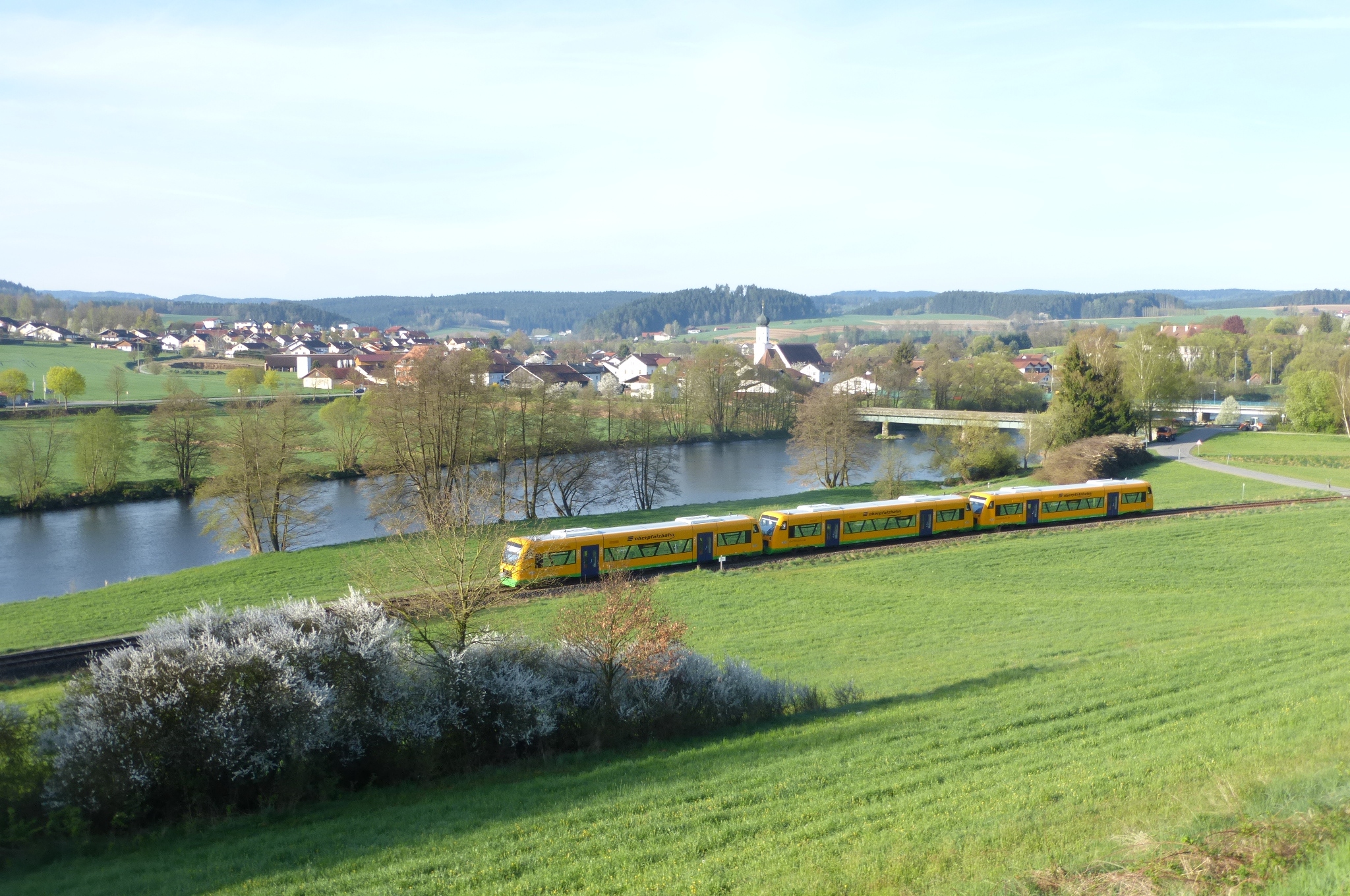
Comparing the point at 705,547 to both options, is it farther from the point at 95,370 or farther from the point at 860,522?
the point at 95,370

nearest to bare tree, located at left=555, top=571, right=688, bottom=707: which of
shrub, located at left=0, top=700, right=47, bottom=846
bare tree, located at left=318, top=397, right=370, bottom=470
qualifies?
shrub, located at left=0, top=700, right=47, bottom=846

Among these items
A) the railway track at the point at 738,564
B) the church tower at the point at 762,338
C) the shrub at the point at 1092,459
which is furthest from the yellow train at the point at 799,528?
the church tower at the point at 762,338

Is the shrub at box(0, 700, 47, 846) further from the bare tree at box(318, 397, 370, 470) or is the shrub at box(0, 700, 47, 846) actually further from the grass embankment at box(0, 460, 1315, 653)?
the bare tree at box(318, 397, 370, 470)

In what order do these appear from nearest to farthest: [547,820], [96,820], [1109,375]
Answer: [547,820] < [96,820] < [1109,375]

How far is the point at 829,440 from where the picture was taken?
55875mm

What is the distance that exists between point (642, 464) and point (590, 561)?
2423 cm

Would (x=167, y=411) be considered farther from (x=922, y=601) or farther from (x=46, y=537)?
(x=922, y=601)

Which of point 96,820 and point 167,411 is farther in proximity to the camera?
point 167,411

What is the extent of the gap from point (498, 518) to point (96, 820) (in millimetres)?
26748

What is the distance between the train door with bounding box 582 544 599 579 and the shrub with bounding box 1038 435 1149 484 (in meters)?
31.9

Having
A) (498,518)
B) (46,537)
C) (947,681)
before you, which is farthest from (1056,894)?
(46,537)

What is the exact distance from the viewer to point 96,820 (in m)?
11.4

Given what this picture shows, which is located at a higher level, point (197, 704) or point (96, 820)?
point (197, 704)

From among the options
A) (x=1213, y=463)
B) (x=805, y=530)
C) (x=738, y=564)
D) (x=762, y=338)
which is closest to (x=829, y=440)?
(x=805, y=530)
